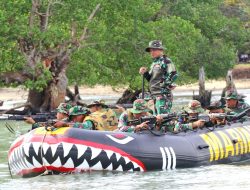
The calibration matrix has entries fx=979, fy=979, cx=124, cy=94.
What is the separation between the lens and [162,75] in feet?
62.3

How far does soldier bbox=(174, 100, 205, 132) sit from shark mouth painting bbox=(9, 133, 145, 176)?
181 cm

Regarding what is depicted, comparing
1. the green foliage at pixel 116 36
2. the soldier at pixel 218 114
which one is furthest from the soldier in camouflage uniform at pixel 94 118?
the green foliage at pixel 116 36

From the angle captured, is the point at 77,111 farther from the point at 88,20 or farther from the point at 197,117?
the point at 88,20

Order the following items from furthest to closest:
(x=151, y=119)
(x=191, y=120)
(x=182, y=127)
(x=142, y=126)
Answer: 1. (x=191, y=120)
2. (x=182, y=127)
3. (x=151, y=119)
4. (x=142, y=126)

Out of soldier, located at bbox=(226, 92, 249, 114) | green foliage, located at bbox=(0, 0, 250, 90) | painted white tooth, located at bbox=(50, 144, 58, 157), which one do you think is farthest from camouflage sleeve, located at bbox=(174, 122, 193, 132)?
green foliage, located at bbox=(0, 0, 250, 90)

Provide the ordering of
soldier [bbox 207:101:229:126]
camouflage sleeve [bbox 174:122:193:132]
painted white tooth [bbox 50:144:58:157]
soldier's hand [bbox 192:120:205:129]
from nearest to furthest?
painted white tooth [bbox 50:144:58:157]
camouflage sleeve [bbox 174:122:193:132]
soldier's hand [bbox 192:120:205:129]
soldier [bbox 207:101:229:126]

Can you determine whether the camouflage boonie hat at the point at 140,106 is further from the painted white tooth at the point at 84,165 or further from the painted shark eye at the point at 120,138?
the painted white tooth at the point at 84,165

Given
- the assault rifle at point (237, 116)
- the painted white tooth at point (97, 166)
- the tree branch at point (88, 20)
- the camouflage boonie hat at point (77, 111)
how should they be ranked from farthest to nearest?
the tree branch at point (88, 20), the assault rifle at point (237, 116), the camouflage boonie hat at point (77, 111), the painted white tooth at point (97, 166)

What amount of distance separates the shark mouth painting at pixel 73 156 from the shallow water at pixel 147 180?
0.50 feet

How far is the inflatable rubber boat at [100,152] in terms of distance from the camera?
16.3 metres

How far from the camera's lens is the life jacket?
57.2ft

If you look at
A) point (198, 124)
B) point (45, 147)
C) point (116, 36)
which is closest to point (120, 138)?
point (45, 147)

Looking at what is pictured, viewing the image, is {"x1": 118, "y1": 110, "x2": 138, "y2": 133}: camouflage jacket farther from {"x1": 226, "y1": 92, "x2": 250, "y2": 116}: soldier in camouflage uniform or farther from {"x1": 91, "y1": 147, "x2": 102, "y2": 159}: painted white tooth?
{"x1": 226, "y1": 92, "x2": 250, "y2": 116}: soldier in camouflage uniform

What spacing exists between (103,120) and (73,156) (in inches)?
59.8
